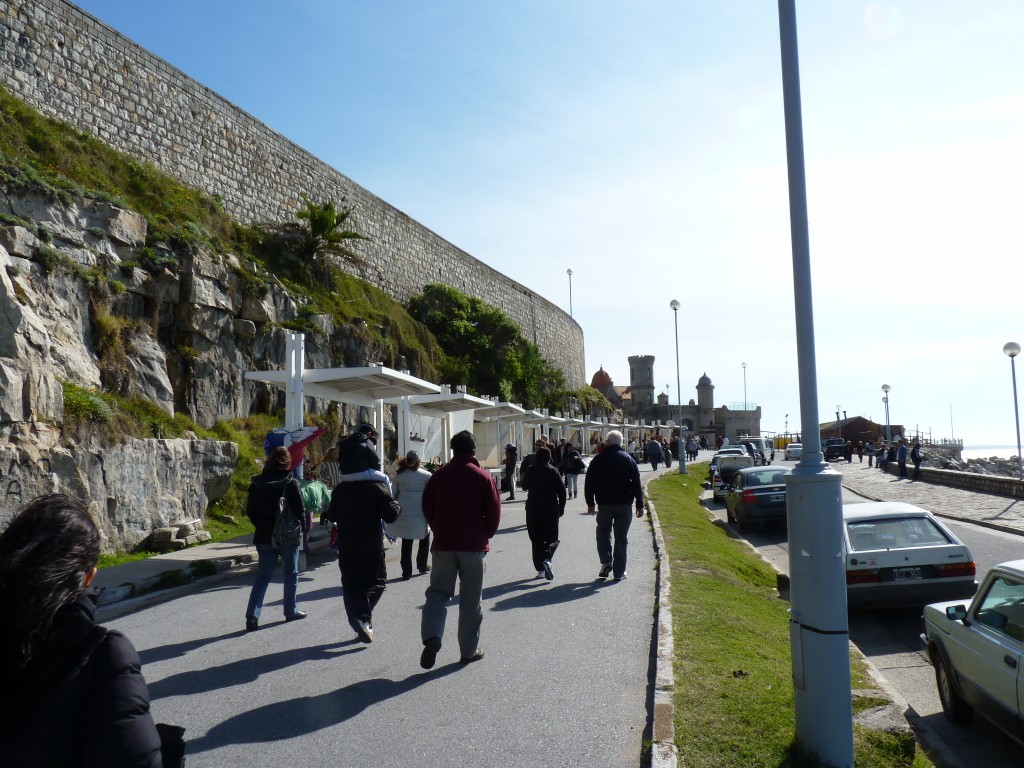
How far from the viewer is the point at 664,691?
5.38 metres

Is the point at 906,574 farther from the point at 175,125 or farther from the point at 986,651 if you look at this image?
the point at 175,125

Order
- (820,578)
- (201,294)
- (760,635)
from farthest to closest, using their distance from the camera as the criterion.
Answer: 1. (201,294)
2. (760,635)
3. (820,578)

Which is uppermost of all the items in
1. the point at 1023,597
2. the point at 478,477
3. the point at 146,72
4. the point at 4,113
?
the point at 146,72

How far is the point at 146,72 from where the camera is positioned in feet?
69.9

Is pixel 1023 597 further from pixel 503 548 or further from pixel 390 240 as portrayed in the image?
pixel 390 240

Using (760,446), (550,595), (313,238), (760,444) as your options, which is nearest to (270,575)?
(550,595)

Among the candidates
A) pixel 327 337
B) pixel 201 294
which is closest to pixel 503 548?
pixel 201 294

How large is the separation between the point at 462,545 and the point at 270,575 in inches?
85.4

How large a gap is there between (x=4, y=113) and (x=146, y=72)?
18.8ft

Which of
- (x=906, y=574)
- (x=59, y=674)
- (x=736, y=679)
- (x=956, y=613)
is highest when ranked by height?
(x=59, y=674)

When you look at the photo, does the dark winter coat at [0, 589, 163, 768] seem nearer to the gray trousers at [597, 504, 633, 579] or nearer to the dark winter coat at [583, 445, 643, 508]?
the dark winter coat at [583, 445, 643, 508]

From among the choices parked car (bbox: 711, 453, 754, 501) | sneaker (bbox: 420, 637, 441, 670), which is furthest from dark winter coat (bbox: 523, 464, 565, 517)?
parked car (bbox: 711, 453, 754, 501)

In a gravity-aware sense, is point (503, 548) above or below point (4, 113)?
below

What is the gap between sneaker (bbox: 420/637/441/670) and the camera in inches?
236
